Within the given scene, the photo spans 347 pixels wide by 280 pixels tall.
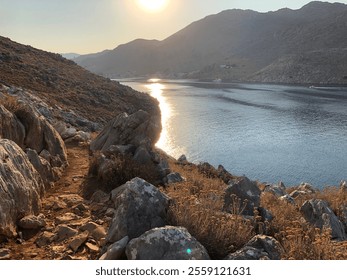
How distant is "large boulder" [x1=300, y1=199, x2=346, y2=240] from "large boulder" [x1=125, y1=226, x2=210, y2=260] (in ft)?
25.5

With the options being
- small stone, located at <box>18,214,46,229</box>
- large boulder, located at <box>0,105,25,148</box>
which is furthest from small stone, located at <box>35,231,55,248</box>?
large boulder, located at <box>0,105,25,148</box>

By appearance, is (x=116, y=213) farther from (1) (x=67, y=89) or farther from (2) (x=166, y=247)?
(1) (x=67, y=89)

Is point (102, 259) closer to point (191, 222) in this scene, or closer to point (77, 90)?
point (191, 222)

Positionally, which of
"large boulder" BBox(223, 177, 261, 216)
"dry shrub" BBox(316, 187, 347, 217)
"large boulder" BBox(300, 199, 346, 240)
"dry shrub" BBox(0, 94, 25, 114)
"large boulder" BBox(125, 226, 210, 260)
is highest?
"dry shrub" BBox(0, 94, 25, 114)

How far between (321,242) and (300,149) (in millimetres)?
42894

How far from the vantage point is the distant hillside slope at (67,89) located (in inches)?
1575

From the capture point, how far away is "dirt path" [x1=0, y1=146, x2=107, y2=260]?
6.13 meters

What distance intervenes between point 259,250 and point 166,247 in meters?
1.56

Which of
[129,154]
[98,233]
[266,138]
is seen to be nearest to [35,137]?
[129,154]

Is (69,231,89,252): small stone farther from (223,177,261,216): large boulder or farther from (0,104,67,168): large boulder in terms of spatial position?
(0,104,67,168): large boulder

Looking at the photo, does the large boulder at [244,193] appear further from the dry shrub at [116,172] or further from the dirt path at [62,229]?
the dirt path at [62,229]

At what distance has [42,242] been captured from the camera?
6512mm
